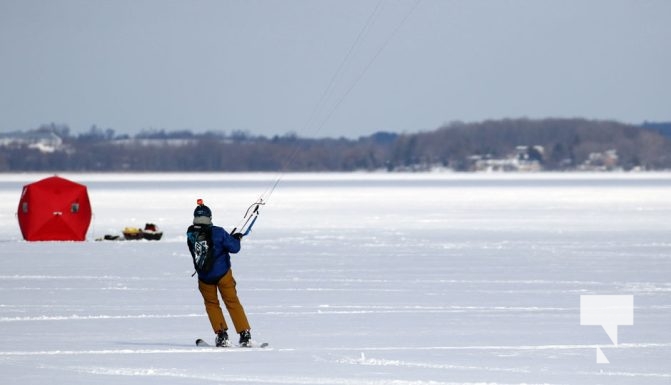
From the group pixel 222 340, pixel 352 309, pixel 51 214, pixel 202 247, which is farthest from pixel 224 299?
pixel 51 214

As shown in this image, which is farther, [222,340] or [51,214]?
[51,214]

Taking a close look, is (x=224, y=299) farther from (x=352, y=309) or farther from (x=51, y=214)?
(x=51, y=214)

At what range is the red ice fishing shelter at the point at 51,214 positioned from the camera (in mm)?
24812

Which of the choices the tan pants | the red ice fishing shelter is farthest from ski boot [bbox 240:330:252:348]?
the red ice fishing shelter

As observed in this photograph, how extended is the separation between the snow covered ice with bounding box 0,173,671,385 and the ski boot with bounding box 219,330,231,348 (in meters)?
0.10

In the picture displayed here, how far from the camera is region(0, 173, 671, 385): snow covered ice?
9047mm

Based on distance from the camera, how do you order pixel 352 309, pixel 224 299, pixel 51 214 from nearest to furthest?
pixel 224 299 < pixel 352 309 < pixel 51 214

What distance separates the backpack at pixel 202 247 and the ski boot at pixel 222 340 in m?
0.56

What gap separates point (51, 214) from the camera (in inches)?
977

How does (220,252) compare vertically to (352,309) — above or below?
above

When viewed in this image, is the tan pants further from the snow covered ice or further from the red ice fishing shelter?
the red ice fishing shelter

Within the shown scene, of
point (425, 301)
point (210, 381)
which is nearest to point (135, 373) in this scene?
point (210, 381)

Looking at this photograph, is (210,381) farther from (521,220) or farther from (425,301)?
(521,220)

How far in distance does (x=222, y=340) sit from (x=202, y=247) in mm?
823
